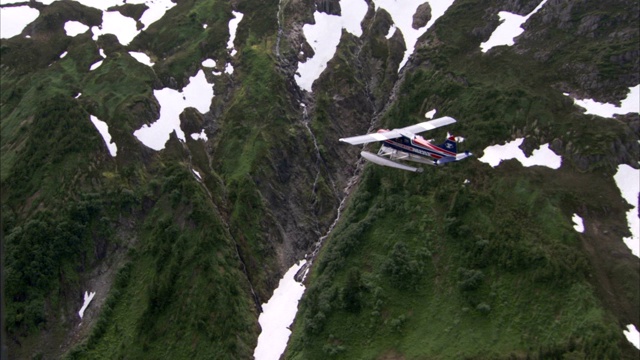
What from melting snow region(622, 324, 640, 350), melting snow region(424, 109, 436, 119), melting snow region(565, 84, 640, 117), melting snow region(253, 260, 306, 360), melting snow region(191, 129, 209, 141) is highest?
melting snow region(424, 109, 436, 119)

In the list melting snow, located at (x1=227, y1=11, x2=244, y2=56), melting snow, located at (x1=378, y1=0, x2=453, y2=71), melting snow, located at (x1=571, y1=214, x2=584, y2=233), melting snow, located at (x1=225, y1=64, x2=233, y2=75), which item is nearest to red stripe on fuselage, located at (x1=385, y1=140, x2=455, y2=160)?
melting snow, located at (x1=571, y1=214, x2=584, y2=233)

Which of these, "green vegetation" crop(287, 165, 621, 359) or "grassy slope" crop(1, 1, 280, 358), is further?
"grassy slope" crop(1, 1, 280, 358)

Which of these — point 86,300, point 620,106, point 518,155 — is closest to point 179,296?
point 86,300

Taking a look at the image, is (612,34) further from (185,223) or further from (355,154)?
(185,223)

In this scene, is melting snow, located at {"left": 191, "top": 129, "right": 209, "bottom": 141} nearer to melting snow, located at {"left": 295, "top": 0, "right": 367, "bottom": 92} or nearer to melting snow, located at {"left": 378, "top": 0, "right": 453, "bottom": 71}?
melting snow, located at {"left": 295, "top": 0, "right": 367, "bottom": 92}

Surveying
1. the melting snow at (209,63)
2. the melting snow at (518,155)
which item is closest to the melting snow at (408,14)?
the melting snow at (518,155)

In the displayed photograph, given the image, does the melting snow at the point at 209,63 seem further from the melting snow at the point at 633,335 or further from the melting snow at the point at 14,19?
the melting snow at the point at 633,335

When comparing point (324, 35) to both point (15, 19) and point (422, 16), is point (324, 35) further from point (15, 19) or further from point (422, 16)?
point (15, 19)
